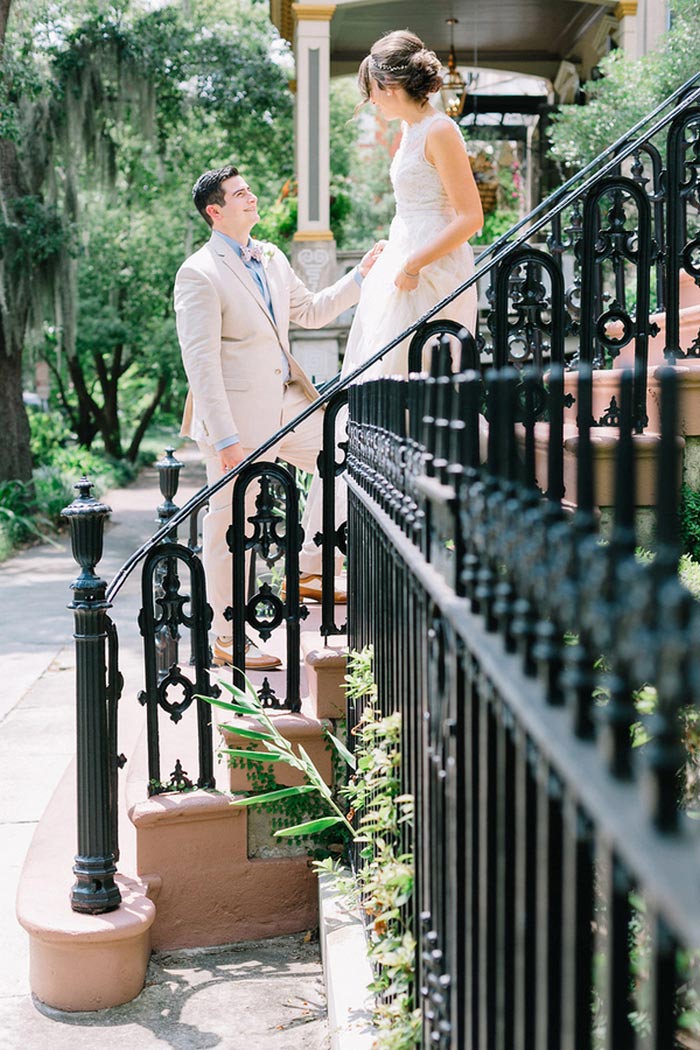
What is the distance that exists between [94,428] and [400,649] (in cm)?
2562

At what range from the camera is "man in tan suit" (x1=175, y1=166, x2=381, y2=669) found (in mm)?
4941

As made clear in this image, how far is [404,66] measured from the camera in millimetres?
4547

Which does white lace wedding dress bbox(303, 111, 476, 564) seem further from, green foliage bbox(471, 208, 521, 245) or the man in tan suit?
green foliage bbox(471, 208, 521, 245)

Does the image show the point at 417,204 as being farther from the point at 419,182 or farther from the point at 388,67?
the point at 388,67

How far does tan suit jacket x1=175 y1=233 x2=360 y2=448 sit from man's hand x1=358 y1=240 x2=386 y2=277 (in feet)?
1.18

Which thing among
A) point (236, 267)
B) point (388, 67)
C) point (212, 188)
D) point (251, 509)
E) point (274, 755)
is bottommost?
point (274, 755)

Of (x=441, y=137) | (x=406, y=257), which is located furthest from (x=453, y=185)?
(x=406, y=257)

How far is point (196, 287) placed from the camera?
4.95 meters

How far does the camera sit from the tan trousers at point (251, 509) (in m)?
5.02

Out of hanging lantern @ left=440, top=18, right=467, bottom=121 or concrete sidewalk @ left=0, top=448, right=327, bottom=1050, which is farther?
hanging lantern @ left=440, top=18, right=467, bottom=121

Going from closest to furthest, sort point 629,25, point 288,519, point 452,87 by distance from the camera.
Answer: point 288,519 → point 629,25 → point 452,87

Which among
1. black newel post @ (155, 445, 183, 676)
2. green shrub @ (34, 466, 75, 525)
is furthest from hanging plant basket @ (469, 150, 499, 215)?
black newel post @ (155, 445, 183, 676)

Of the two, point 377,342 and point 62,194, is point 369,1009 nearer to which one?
point 377,342

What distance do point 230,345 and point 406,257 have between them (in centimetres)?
88
